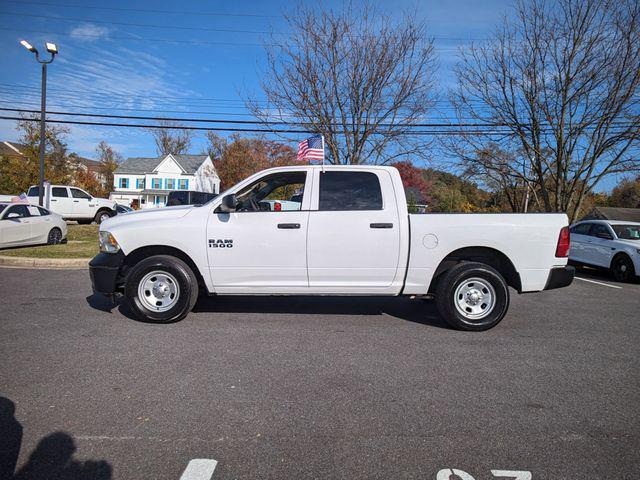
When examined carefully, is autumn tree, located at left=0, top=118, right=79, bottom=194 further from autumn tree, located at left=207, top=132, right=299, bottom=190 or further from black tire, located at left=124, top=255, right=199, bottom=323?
black tire, located at left=124, top=255, right=199, bottom=323

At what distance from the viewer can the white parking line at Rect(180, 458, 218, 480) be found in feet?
7.77

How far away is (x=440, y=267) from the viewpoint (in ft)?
18.0

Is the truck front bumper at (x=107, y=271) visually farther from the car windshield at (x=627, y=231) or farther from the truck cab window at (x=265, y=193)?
the car windshield at (x=627, y=231)

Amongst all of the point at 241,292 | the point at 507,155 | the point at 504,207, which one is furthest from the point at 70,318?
the point at 504,207

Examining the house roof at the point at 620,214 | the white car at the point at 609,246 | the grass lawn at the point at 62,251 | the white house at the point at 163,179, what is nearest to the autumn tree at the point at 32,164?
the white house at the point at 163,179

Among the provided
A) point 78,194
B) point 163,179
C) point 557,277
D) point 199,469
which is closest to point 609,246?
point 557,277

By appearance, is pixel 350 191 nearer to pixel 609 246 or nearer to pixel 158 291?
pixel 158 291

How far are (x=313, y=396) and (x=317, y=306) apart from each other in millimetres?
3109

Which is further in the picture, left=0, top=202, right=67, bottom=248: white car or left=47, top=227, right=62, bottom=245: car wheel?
left=47, top=227, right=62, bottom=245: car wheel

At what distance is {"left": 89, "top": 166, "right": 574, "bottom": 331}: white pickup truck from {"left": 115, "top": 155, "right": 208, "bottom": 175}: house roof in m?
52.8

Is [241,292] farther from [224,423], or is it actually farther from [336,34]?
[336,34]

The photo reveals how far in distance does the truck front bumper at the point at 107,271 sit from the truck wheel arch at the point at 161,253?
0.14m

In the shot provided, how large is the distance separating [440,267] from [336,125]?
36.8 feet

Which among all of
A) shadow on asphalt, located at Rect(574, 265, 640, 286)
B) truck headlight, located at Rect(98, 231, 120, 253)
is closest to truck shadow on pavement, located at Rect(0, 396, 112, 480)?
truck headlight, located at Rect(98, 231, 120, 253)
